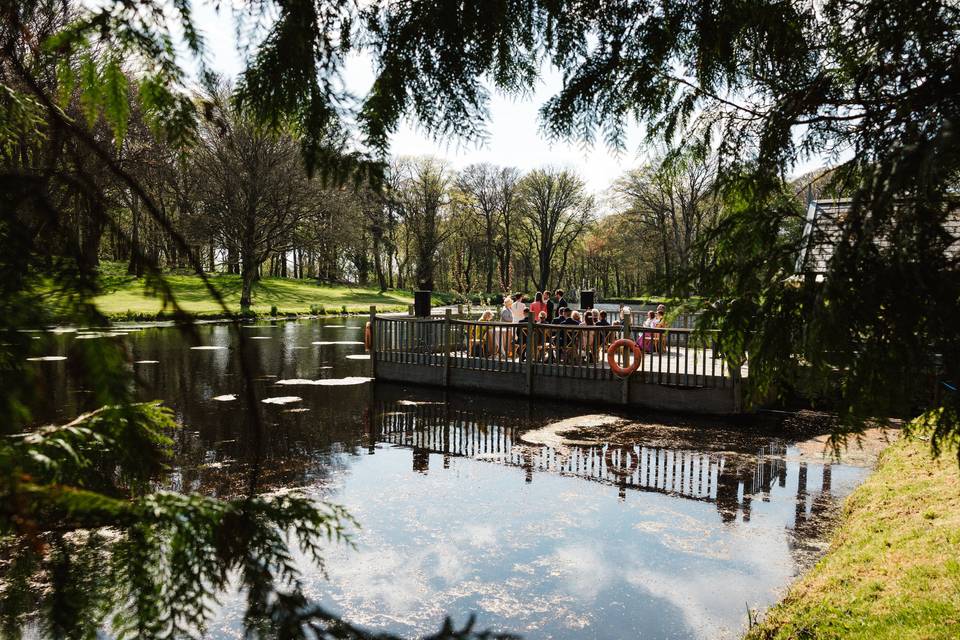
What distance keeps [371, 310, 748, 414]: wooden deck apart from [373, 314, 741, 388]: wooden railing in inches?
0.8

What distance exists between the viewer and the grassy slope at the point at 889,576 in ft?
14.3

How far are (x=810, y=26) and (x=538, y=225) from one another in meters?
61.0

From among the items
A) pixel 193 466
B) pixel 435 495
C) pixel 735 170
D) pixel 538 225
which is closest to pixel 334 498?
pixel 435 495

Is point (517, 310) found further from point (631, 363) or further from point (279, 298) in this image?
point (279, 298)

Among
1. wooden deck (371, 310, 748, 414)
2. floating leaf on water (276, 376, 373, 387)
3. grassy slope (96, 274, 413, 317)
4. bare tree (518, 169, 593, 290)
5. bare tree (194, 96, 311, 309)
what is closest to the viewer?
wooden deck (371, 310, 748, 414)

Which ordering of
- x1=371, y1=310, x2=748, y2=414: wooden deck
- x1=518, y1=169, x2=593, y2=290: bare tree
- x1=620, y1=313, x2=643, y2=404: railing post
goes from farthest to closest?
x1=518, y1=169, x2=593, y2=290: bare tree, x1=620, y1=313, x2=643, y2=404: railing post, x1=371, y1=310, x2=748, y2=414: wooden deck

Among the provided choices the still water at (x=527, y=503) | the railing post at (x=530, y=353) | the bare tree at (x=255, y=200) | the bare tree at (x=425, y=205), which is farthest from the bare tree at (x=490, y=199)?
the still water at (x=527, y=503)

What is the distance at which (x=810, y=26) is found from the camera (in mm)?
3551

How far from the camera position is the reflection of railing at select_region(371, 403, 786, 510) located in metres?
8.70

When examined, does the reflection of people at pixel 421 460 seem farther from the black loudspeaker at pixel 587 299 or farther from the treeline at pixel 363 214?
the black loudspeaker at pixel 587 299

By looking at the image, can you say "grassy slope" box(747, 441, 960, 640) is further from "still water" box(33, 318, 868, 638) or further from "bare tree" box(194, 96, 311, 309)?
"bare tree" box(194, 96, 311, 309)

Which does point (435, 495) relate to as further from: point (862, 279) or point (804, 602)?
point (862, 279)

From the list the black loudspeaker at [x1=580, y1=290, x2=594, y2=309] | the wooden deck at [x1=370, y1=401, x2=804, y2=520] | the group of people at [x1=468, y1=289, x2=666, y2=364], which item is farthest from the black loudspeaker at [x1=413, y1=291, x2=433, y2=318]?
the wooden deck at [x1=370, y1=401, x2=804, y2=520]

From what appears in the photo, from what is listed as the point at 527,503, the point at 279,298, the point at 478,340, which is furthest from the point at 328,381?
the point at 279,298
